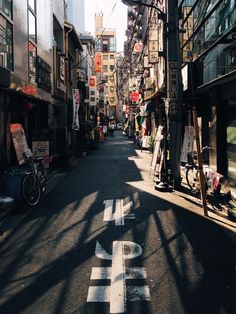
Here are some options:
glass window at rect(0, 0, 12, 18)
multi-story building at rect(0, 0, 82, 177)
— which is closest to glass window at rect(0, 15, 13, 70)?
multi-story building at rect(0, 0, 82, 177)

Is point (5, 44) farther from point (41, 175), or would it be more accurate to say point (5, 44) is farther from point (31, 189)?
point (31, 189)

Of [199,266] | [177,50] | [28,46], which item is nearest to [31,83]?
[28,46]

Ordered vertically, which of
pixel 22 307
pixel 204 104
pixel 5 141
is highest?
pixel 204 104

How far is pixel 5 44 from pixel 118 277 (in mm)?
9176

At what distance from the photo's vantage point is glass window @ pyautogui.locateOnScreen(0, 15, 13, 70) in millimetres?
12414

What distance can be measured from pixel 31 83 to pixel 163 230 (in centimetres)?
932

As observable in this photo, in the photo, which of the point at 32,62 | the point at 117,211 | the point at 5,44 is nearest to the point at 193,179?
the point at 117,211

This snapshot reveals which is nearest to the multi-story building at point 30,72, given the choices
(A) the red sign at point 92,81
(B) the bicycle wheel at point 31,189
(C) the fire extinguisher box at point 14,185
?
(B) the bicycle wheel at point 31,189

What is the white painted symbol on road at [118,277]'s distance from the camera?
5301mm

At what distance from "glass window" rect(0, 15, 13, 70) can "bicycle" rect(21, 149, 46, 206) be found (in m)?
2.85

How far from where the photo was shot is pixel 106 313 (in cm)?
488

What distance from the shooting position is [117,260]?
6871 millimetres

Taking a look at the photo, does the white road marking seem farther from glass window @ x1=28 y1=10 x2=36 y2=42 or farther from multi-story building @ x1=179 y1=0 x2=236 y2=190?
glass window @ x1=28 y1=10 x2=36 y2=42

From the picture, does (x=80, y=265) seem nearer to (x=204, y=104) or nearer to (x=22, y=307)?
(x=22, y=307)
